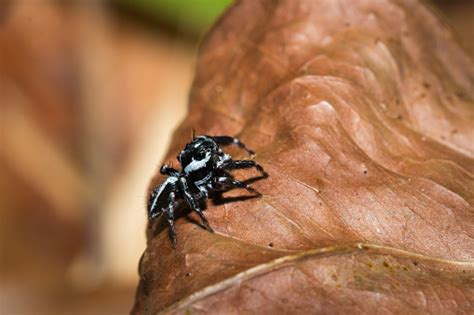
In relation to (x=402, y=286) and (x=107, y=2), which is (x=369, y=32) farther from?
(x=107, y=2)

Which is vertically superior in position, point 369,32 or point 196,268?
point 369,32

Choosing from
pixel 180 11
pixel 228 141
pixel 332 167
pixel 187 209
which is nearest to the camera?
pixel 332 167

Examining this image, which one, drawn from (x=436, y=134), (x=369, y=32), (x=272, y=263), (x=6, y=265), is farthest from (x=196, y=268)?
(x=6, y=265)

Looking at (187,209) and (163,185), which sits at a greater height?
(163,185)

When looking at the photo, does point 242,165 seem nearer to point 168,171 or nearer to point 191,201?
point 191,201

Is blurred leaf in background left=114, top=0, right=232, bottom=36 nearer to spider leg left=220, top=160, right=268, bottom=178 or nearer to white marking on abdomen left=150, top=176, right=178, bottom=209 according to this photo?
white marking on abdomen left=150, top=176, right=178, bottom=209

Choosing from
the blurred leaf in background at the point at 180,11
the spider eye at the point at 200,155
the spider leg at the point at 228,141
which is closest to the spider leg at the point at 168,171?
the spider eye at the point at 200,155

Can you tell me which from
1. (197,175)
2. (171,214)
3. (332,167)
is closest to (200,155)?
(197,175)

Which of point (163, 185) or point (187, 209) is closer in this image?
point (187, 209)
